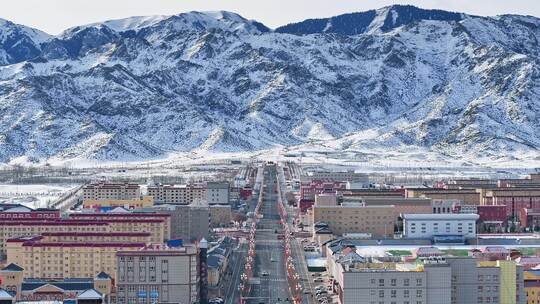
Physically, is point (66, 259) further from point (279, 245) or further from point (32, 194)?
point (32, 194)

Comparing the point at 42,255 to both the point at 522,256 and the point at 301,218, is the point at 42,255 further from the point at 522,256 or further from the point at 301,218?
the point at 301,218

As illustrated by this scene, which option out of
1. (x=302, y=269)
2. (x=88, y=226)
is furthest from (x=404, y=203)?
(x=88, y=226)

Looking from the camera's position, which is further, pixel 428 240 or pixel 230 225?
pixel 230 225

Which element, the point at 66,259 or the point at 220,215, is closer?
the point at 66,259

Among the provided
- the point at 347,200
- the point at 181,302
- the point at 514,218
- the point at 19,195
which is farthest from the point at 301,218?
the point at 181,302

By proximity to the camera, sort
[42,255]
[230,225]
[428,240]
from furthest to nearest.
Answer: [230,225] < [428,240] < [42,255]

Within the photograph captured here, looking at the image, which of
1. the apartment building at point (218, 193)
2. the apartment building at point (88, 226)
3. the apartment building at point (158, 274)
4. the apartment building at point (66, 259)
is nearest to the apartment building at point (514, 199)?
the apartment building at point (218, 193)
